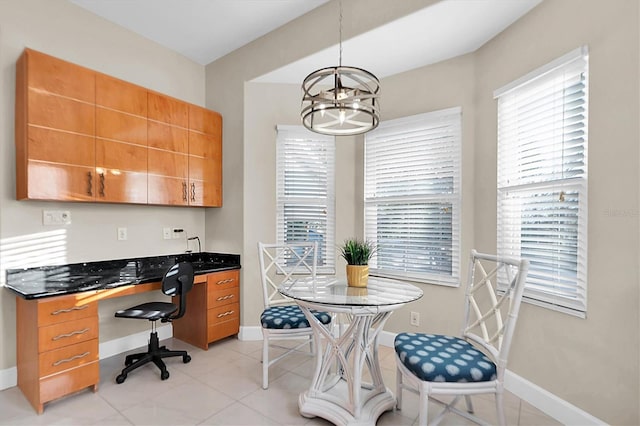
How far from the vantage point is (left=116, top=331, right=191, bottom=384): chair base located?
2508 mm

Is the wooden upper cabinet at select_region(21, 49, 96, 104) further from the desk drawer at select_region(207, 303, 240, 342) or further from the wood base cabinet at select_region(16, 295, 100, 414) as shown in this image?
the desk drawer at select_region(207, 303, 240, 342)

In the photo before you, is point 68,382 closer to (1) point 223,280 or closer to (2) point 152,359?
(2) point 152,359

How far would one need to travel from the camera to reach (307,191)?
359cm

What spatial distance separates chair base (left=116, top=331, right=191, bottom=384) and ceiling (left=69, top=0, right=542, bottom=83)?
2.76 m

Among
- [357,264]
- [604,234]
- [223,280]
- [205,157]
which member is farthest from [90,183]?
[604,234]

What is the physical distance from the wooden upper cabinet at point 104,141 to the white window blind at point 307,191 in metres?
0.77

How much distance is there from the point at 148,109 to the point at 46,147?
881 millimetres

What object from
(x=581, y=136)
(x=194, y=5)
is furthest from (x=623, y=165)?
(x=194, y=5)

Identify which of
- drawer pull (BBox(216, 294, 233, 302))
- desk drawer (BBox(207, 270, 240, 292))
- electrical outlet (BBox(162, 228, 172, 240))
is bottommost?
drawer pull (BBox(216, 294, 233, 302))

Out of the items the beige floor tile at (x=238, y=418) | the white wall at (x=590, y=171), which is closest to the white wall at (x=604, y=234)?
the white wall at (x=590, y=171)

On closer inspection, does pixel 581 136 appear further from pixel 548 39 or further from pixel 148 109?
pixel 148 109

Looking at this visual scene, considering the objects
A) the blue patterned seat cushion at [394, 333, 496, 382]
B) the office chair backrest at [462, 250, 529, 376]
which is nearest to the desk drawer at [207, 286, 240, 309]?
the blue patterned seat cushion at [394, 333, 496, 382]

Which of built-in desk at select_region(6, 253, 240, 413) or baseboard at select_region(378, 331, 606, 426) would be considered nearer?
baseboard at select_region(378, 331, 606, 426)

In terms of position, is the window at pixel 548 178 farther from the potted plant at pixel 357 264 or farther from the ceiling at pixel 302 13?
the potted plant at pixel 357 264
